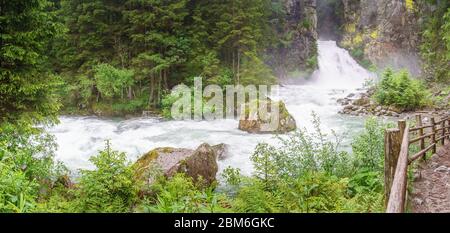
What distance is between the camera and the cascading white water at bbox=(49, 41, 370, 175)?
13.7 meters

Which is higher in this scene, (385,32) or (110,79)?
(385,32)

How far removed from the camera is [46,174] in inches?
317

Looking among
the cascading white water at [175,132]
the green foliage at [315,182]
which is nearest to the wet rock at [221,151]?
the cascading white water at [175,132]

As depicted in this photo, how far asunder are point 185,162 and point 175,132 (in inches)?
326

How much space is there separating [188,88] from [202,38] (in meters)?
4.50

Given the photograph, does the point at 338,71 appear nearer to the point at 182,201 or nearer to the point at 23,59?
the point at 23,59

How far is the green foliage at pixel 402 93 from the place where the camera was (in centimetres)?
2252

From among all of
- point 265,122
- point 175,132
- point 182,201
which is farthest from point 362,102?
point 182,201

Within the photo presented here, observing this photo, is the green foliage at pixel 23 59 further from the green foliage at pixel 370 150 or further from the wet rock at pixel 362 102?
the wet rock at pixel 362 102

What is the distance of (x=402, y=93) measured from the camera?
22.8m

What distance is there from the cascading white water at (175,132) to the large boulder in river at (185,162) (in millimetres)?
1749
